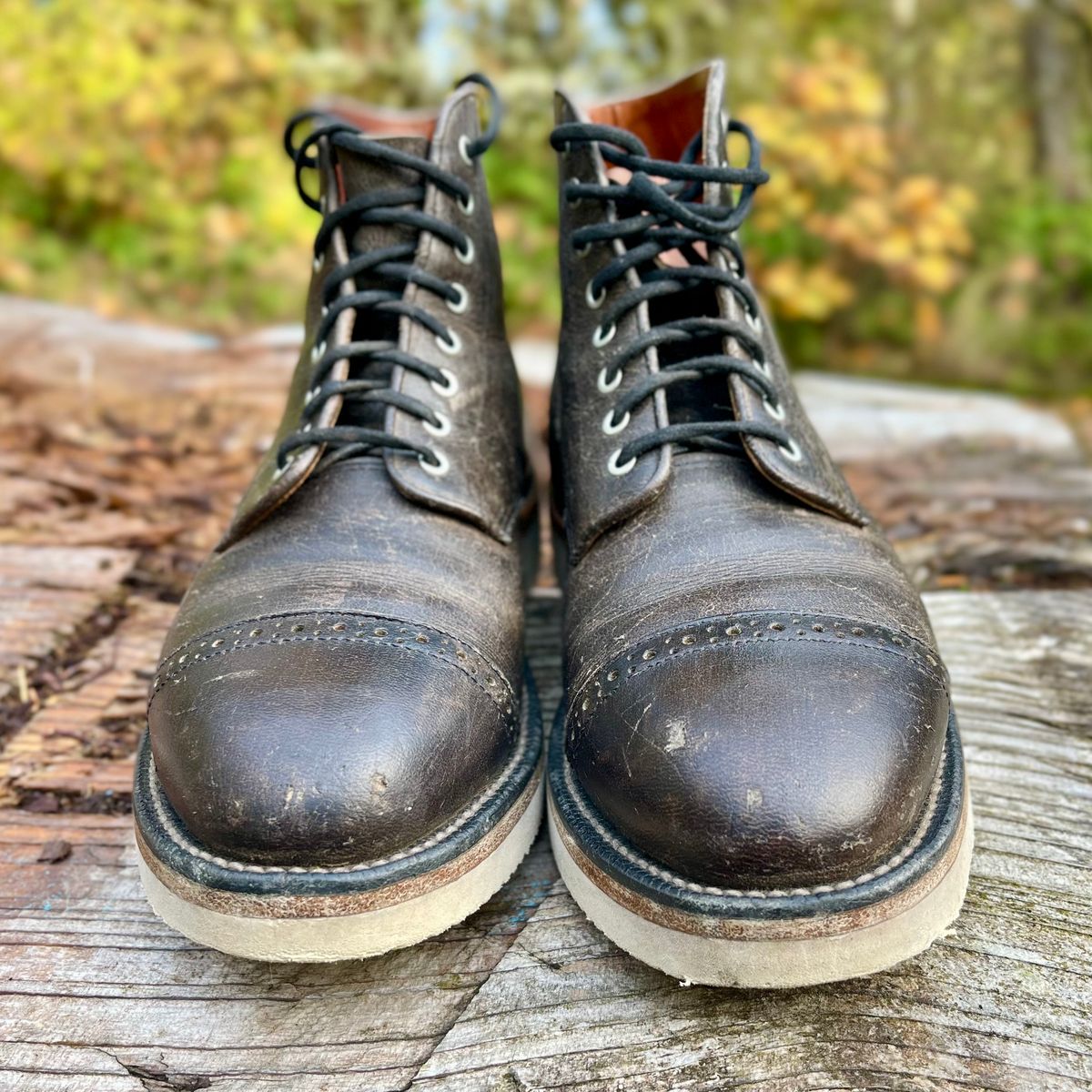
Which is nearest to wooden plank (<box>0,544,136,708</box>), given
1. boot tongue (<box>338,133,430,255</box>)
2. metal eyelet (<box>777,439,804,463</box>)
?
boot tongue (<box>338,133,430,255</box>)

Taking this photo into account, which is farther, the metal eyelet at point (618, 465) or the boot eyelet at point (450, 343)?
the boot eyelet at point (450, 343)

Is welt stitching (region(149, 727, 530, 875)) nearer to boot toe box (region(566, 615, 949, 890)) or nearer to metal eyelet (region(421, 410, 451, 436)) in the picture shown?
boot toe box (region(566, 615, 949, 890))

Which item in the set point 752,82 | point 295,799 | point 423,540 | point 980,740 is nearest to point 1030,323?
point 752,82

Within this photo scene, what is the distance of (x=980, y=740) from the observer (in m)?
1.96

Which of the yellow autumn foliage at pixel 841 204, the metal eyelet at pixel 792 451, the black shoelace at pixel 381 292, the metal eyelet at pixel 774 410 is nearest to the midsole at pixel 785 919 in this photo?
the metal eyelet at pixel 792 451

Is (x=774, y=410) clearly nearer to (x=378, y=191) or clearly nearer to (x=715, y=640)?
(x=715, y=640)

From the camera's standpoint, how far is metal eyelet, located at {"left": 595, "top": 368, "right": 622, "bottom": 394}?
6.48ft

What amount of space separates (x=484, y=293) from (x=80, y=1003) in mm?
1546

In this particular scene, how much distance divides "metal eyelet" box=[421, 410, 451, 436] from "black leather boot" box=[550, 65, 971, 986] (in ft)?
0.83

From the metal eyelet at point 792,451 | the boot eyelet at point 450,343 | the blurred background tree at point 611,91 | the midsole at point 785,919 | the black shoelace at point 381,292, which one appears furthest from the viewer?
the blurred background tree at point 611,91

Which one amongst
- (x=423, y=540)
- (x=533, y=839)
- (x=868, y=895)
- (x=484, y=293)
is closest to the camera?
(x=868, y=895)

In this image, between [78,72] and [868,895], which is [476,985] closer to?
[868,895]

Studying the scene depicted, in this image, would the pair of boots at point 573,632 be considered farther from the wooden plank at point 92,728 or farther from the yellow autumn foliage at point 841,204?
the yellow autumn foliage at point 841,204

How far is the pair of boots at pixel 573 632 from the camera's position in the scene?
1379mm
